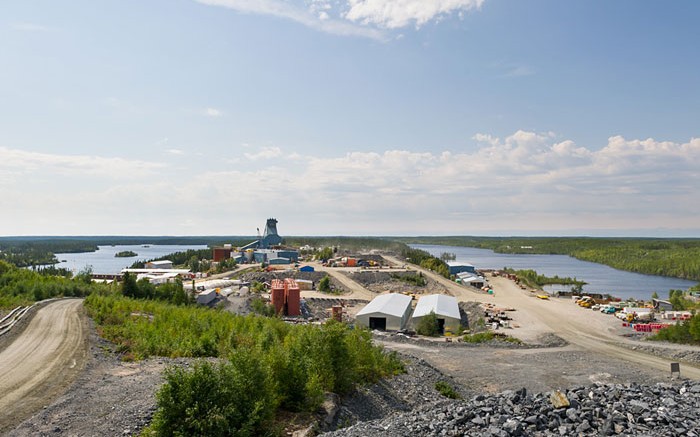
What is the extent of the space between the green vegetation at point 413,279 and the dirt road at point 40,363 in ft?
153

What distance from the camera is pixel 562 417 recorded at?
957 centimetres

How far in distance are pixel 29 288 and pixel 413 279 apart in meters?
46.0

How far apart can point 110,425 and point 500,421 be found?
7929 millimetres

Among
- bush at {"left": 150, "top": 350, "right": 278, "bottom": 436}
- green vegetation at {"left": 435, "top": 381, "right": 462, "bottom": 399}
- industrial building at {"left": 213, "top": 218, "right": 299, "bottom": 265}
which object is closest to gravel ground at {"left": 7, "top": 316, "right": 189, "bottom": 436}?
bush at {"left": 150, "top": 350, "right": 278, "bottom": 436}

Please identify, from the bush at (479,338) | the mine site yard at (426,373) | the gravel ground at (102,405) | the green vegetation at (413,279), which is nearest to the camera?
the gravel ground at (102,405)

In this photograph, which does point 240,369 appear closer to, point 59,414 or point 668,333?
point 59,414

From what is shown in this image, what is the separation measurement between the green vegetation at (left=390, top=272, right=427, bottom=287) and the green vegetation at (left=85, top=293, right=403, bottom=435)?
4236 cm

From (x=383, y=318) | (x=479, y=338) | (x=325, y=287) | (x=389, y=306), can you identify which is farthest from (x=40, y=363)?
(x=325, y=287)

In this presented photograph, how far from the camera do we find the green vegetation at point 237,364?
8.36m

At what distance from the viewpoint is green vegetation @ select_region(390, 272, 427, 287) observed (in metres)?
62.7

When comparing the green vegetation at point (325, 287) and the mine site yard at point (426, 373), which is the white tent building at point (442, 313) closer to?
the mine site yard at point (426, 373)

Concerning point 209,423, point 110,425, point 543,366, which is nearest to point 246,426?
point 209,423

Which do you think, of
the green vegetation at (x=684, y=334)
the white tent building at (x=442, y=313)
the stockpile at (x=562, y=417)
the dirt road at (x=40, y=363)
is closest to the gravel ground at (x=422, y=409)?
the stockpile at (x=562, y=417)

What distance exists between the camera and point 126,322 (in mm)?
20797
